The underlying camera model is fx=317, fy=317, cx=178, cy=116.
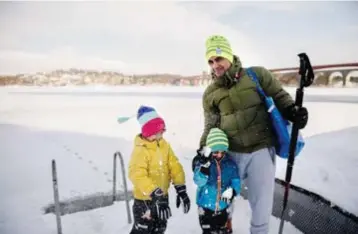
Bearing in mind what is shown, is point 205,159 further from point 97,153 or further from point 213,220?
point 97,153

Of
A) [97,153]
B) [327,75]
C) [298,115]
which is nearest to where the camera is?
[298,115]

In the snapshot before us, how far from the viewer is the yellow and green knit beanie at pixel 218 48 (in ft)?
5.16

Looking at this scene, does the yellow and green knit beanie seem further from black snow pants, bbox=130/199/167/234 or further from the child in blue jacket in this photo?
black snow pants, bbox=130/199/167/234

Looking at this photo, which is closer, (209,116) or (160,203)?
(160,203)

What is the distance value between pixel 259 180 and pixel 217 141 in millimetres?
295

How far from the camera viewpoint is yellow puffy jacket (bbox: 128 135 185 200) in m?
1.67

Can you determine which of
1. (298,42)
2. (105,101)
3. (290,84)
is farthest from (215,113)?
(105,101)

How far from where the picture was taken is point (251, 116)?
1.61 meters

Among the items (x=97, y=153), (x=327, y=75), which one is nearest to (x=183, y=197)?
(x=327, y=75)

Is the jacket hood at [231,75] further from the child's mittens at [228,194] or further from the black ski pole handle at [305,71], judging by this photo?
the child's mittens at [228,194]

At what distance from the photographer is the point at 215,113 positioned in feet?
5.84

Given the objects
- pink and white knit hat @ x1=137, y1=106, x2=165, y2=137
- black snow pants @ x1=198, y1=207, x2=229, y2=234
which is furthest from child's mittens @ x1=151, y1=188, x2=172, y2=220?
pink and white knit hat @ x1=137, y1=106, x2=165, y2=137

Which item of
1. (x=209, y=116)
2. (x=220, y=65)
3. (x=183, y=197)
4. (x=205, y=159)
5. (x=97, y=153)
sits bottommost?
(x=97, y=153)

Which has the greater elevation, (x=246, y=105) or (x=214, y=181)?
(x=246, y=105)
